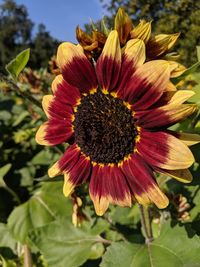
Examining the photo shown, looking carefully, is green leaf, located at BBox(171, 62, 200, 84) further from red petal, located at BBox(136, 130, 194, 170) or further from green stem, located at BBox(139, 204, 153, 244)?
green stem, located at BBox(139, 204, 153, 244)

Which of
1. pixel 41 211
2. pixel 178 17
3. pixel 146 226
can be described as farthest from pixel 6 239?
pixel 178 17

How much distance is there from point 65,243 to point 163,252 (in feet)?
1.49

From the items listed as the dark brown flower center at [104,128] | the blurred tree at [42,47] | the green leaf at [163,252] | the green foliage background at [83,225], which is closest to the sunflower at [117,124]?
the dark brown flower center at [104,128]

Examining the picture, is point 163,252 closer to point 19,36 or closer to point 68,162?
point 68,162

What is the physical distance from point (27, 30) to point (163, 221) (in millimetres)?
34988

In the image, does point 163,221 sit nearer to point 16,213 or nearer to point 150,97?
point 150,97

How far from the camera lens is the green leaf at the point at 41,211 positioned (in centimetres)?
196

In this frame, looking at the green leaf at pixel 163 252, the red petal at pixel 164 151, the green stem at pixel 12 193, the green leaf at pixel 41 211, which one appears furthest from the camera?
the green stem at pixel 12 193

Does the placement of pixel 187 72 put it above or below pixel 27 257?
above

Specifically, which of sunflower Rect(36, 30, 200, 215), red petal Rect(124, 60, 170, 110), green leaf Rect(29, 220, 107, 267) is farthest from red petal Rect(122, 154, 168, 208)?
green leaf Rect(29, 220, 107, 267)

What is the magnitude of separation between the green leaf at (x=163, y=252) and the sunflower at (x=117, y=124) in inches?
9.5

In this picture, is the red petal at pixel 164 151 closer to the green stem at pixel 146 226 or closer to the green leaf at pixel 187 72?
the green leaf at pixel 187 72

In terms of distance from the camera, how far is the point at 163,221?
1489 millimetres

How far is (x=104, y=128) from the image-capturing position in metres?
1.08
